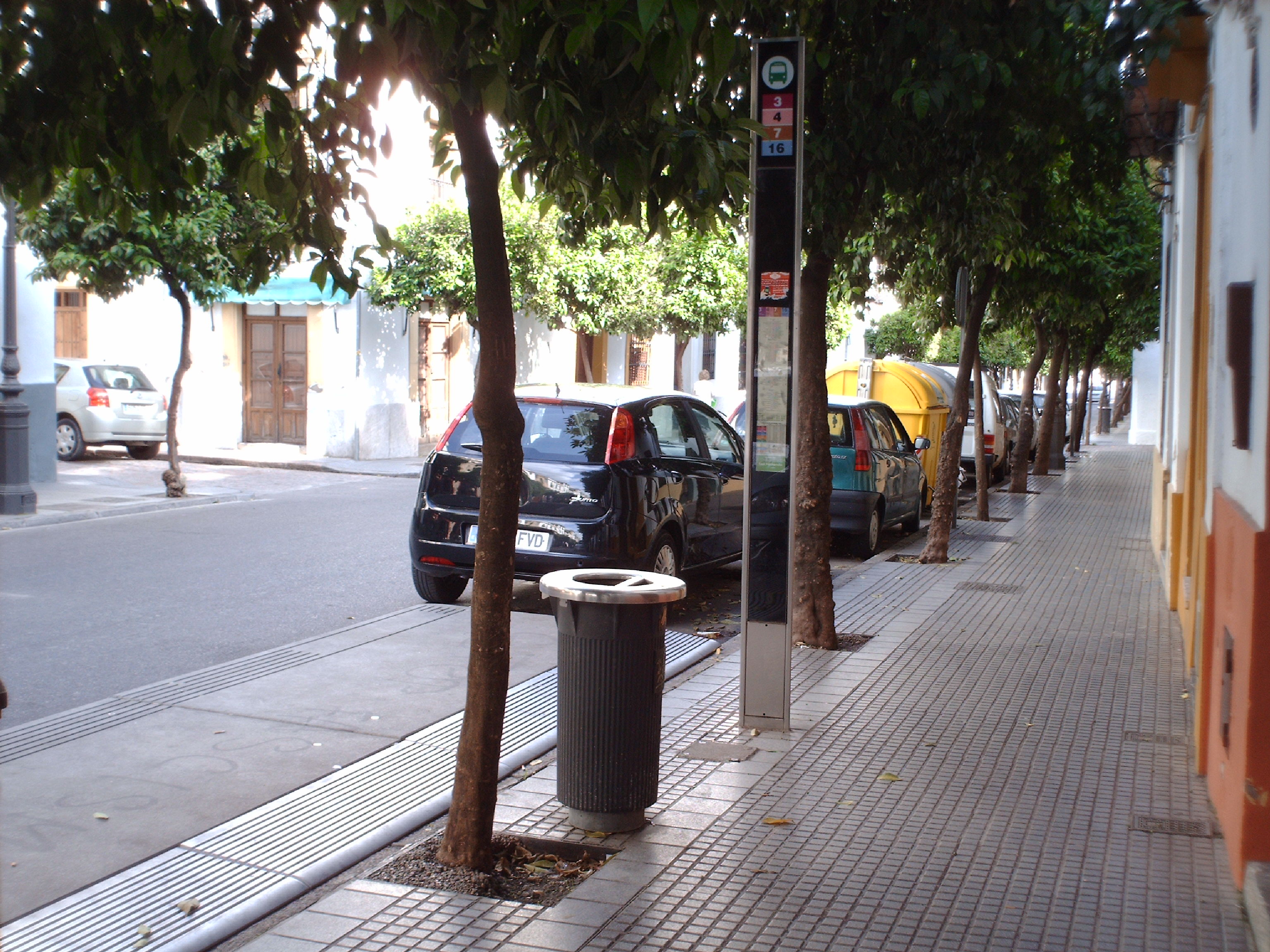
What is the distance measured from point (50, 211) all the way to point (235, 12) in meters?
13.1

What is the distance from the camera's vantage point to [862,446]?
1302 cm

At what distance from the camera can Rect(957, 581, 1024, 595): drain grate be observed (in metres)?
11.0

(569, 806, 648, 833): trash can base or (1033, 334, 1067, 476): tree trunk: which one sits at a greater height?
(1033, 334, 1067, 476): tree trunk

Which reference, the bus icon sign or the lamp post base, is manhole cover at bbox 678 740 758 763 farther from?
the lamp post base

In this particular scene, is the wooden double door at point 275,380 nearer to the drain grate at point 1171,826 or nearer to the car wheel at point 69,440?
the car wheel at point 69,440

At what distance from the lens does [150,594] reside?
31.5 feet

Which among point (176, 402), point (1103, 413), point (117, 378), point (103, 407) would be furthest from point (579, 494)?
point (1103, 413)

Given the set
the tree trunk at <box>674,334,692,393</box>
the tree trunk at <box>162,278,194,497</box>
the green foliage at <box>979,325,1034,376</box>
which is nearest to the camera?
the tree trunk at <box>162,278,194,497</box>

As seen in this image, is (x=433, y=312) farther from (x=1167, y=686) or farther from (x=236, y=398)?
(x=1167, y=686)

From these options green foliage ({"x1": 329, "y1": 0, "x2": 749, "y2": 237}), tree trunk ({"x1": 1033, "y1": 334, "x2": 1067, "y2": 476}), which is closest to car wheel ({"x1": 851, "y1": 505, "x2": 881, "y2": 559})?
green foliage ({"x1": 329, "y1": 0, "x2": 749, "y2": 237})

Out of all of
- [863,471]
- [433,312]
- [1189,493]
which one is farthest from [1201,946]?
[433,312]

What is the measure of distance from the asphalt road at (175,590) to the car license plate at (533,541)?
4.21 ft

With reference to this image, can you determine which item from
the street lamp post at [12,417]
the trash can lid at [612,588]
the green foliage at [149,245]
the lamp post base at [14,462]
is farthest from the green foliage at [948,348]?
the trash can lid at [612,588]

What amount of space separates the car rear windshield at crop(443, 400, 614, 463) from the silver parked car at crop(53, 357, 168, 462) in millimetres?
13225
